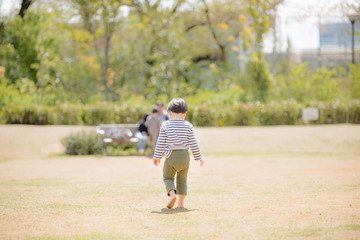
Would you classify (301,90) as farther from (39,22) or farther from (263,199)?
(263,199)

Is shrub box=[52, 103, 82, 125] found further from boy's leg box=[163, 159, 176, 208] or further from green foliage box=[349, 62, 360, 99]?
boy's leg box=[163, 159, 176, 208]

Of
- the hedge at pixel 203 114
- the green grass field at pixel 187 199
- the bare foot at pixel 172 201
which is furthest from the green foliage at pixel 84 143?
the bare foot at pixel 172 201

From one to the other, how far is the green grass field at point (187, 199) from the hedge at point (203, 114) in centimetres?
649

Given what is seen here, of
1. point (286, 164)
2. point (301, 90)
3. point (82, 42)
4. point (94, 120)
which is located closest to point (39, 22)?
point (82, 42)

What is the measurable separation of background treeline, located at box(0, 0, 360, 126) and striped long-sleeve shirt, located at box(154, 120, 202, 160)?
18.3 m

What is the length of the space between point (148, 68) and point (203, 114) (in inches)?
643

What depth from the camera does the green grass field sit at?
584 centimetres

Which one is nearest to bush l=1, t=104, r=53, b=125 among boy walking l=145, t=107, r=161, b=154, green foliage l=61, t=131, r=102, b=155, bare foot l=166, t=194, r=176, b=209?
green foliage l=61, t=131, r=102, b=155

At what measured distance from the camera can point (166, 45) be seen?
36469 mm

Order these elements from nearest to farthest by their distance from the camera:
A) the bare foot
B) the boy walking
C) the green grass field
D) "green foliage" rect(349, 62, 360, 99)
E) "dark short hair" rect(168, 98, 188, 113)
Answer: the green grass field < the bare foot < "dark short hair" rect(168, 98, 188, 113) < the boy walking < "green foliage" rect(349, 62, 360, 99)

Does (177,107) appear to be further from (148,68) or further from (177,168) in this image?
(148,68)

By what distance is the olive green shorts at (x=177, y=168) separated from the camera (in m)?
7.54

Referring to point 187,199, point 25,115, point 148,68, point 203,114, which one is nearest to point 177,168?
point 187,199

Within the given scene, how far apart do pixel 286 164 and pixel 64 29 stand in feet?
96.3
